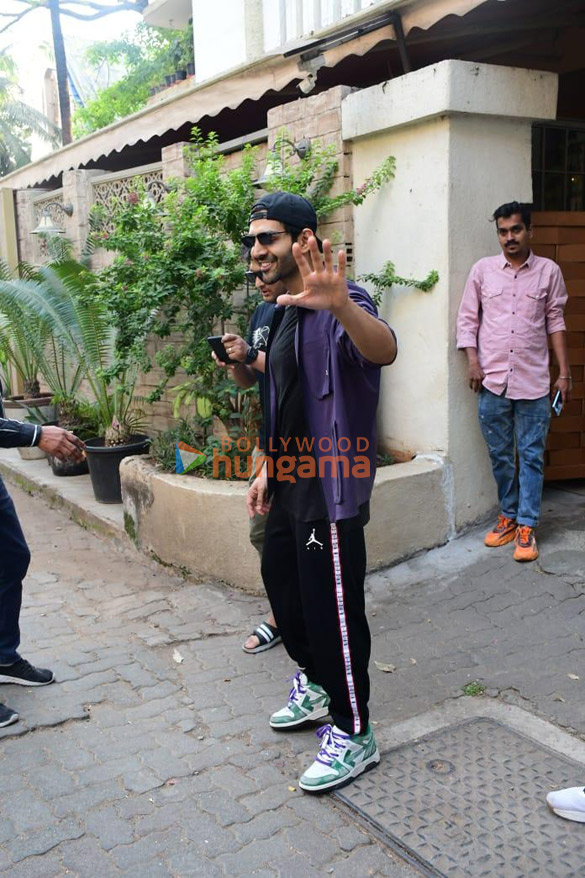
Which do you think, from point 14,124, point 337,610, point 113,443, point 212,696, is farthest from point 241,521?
point 14,124

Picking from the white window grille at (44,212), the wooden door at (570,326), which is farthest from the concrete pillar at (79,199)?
the wooden door at (570,326)

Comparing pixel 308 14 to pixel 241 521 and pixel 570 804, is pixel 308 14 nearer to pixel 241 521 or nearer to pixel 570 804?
pixel 241 521

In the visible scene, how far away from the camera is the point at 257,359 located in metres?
3.28

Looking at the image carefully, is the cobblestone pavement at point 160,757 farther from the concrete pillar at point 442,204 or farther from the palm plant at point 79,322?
the palm plant at point 79,322

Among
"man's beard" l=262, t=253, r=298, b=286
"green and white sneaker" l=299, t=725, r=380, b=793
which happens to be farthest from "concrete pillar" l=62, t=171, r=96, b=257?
"green and white sneaker" l=299, t=725, r=380, b=793

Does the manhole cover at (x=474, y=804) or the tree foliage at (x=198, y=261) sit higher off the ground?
the tree foliage at (x=198, y=261)

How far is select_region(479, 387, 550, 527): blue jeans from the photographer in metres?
4.51

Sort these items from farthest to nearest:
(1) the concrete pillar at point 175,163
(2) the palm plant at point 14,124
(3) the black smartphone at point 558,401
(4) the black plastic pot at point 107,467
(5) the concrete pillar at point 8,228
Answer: (2) the palm plant at point 14,124
(5) the concrete pillar at point 8,228
(1) the concrete pillar at point 175,163
(4) the black plastic pot at point 107,467
(3) the black smartphone at point 558,401

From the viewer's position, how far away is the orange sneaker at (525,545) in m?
4.46

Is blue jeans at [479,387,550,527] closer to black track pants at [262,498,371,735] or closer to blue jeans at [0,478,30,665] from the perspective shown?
black track pants at [262,498,371,735]

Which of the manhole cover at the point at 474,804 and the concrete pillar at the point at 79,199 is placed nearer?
the manhole cover at the point at 474,804

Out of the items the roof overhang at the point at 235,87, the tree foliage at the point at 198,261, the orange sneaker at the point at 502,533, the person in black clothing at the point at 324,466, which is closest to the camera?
the person in black clothing at the point at 324,466

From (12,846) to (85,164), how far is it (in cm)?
711

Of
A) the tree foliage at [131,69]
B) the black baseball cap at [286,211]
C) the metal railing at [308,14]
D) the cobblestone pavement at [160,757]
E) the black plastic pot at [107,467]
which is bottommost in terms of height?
the cobblestone pavement at [160,757]
